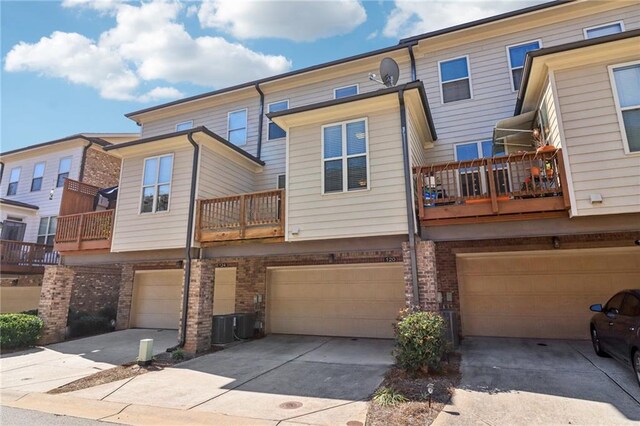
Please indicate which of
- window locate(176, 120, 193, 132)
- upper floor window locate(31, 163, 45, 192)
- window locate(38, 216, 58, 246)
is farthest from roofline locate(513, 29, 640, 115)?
upper floor window locate(31, 163, 45, 192)

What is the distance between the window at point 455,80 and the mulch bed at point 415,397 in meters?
8.30

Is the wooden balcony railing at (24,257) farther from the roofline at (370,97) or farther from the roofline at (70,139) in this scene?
the roofline at (370,97)

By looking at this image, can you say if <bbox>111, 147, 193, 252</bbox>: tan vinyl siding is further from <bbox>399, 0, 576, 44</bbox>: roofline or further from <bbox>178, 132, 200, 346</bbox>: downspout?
<bbox>399, 0, 576, 44</bbox>: roofline

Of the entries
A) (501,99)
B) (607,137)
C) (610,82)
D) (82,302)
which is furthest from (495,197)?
(82,302)

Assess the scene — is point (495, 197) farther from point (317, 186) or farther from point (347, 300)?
point (347, 300)

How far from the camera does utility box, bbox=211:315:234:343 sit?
10.8 m

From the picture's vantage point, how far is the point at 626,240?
9.38 m

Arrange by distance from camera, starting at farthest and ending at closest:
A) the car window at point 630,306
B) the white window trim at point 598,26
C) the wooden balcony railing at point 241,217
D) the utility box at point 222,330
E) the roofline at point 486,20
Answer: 1. the utility box at point 222,330
2. the roofline at point 486,20
3. the white window trim at point 598,26
4. the wooden balcony railing at point 241,217
5. the car window at point 630,306

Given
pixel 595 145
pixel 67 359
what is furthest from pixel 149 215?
pixel 595 145

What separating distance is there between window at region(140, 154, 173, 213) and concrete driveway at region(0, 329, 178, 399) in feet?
14.5

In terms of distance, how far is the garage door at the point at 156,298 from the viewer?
14.4 meters

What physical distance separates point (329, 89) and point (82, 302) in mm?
14196

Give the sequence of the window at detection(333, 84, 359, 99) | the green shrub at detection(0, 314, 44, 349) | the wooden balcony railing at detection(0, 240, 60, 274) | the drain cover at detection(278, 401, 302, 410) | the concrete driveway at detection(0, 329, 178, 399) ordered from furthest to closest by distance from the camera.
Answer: the wooden balcony railing at detection(0, 240, 60, 274) < the window at detection(333, 84, 359, 99) < the green shrub at detection(0, 314, 44, 349) < the concrete driveway at detection(0, 329, 178, 399) < the drain cover at detection(278, 401, 302, 410)

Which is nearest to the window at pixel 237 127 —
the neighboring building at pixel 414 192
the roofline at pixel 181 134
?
the neighboring building at pixel 414 192
